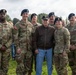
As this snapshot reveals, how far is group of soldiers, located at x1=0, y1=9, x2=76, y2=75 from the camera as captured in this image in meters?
11.1

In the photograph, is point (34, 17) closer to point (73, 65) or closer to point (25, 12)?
point (25, 12)

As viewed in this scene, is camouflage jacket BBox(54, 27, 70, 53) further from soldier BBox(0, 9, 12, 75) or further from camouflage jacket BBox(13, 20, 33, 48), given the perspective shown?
soldier BBox(0, 9, 12, 75)

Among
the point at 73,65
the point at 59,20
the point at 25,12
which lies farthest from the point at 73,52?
the point at 25,12

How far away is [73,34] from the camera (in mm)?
11500

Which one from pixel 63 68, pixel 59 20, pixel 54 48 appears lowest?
pixel 63 68

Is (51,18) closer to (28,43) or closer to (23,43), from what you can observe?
(28,43)

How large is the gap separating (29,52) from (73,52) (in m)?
1.58

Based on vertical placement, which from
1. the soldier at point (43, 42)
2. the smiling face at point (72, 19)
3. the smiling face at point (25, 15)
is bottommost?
the soldier at point (43, 42)

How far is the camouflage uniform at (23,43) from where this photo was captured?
11320 millimetres

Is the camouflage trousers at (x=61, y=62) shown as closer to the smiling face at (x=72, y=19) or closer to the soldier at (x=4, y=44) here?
the smiling face at (x=72, y=19)

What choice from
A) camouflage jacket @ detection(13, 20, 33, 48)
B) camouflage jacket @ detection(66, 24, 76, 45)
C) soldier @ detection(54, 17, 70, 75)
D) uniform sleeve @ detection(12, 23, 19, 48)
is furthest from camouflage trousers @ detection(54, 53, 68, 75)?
uniform sleeve @ detection(12, 23, 19, 48)

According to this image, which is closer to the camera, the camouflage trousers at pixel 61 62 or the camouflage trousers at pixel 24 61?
the camouflage trousers at pixel 61 62

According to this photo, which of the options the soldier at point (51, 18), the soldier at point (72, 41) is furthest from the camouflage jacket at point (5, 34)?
the soldier at point (72, 41)

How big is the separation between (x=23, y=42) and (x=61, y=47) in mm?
1348
